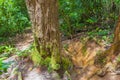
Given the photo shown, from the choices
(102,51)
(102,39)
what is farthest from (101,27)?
(102,51)

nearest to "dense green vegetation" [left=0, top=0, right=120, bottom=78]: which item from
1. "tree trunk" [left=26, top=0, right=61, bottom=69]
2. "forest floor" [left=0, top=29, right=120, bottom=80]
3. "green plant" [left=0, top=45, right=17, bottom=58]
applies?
"green plant" [left=0, top=45, right=17, bottom=58]

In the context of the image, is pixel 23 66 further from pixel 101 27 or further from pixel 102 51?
pixel 101 27

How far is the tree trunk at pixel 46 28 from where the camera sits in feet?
15.3

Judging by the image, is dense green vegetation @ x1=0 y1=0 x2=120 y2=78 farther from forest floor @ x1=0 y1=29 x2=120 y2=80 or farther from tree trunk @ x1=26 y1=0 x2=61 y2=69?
tree trunk @ x1=26 y1=0 x2=61 y2=69

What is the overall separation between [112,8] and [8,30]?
382 centimetres

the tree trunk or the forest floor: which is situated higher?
the tree trunk

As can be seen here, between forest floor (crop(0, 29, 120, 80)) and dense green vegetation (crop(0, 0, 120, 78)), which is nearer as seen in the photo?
forest floor (crop(0, 29, 120, 80))

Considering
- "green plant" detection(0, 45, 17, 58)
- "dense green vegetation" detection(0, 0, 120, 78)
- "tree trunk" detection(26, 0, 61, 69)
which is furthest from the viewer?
"green plant" detection(0, 45, 17, 58)

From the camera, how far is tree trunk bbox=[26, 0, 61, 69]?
467 cm

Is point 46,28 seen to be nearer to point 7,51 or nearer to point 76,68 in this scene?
point 76,68

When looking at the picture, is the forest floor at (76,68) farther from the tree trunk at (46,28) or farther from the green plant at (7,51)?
the green plant at (7,51)

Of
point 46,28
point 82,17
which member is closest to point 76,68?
point 46,28

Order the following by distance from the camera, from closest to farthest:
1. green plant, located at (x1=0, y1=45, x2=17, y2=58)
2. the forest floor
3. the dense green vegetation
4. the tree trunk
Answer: the tree trunk, the forest floor, the dense green vegetation, green plant, located at (x1=0, y1=45, x2=17, y2=58)

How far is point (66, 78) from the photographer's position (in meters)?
4.95
